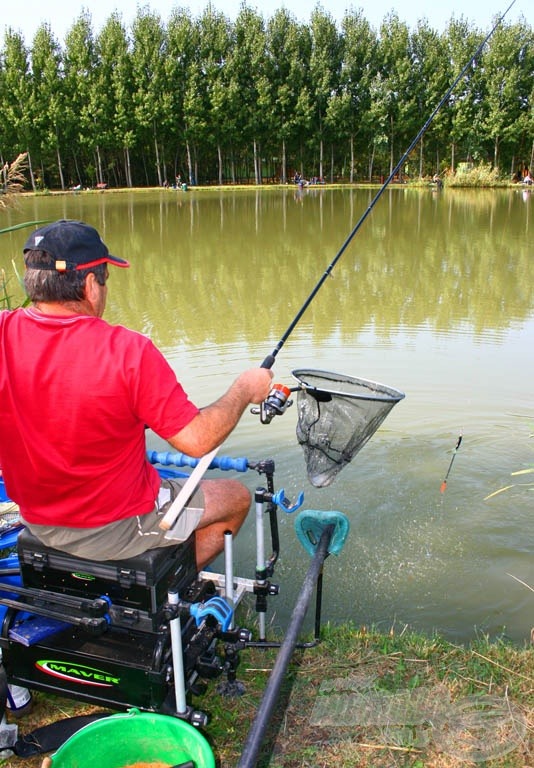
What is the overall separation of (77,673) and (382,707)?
1069 mm

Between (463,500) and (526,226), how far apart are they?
580 inches

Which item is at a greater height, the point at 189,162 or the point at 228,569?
the point at 189,162

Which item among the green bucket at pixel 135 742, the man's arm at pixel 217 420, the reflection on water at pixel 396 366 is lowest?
the reflection on water at pixel 396 366

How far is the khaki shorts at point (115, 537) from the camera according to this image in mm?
1999

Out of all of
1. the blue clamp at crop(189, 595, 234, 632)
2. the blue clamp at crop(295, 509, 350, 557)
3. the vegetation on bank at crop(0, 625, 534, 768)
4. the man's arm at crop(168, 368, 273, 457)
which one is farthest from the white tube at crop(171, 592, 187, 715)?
the blue clamp at crop(295, 509, 350, 557)

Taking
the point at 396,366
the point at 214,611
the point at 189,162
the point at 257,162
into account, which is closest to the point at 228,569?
the point at 214,611

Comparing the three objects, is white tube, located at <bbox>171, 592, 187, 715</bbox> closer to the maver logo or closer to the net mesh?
the maver logo

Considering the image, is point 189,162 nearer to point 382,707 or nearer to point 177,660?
point 382,707

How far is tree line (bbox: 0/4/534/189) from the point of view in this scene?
44.2 metres

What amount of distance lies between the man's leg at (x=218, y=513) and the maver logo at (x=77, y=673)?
0.63 metres

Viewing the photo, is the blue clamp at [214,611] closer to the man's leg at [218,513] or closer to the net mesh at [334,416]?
the man's leg at [218,513]

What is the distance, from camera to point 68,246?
6.07 ft

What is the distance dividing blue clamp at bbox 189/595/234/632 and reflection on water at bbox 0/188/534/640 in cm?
106

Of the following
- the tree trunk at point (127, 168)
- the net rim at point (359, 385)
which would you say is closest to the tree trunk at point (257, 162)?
the tree trunk at point (127, 168)
